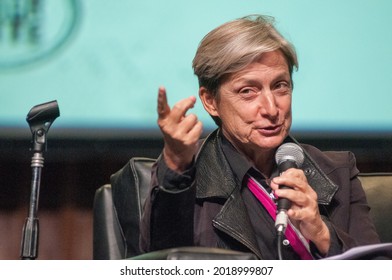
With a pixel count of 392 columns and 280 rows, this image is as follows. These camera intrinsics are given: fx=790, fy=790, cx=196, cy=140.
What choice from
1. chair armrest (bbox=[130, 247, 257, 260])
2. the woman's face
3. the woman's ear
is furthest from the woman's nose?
chair armrest (bbox=[130, 247, 257, 260])

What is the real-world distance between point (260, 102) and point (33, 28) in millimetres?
906

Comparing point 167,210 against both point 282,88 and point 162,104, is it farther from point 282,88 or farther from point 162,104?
point 282,88

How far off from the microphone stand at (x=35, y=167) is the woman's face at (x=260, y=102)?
476 mm

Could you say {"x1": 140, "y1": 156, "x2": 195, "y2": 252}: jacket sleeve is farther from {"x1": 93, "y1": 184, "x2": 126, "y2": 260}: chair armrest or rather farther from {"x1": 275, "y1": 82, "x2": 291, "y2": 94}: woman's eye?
{"x1": 275, "y1": 82, "x2": 291, "y2": 94}: woman's eye

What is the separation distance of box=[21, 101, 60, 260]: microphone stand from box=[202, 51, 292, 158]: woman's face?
476mm

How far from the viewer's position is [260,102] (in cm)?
204

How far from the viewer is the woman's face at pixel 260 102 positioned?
2020mm

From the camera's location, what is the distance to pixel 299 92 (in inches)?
103

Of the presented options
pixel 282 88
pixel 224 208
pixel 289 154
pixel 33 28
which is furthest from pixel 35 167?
pixel 33 28

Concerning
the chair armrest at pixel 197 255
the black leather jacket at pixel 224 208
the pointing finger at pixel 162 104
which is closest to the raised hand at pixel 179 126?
the pointing finger at pixel 162 104

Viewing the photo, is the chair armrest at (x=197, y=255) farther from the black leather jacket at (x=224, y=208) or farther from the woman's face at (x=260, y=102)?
the woman's face at (x=260, y=102)

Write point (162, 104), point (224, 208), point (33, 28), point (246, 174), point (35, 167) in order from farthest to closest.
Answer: point (33, 28)
point (246, 174)
point (224, 208)
point (35, 167)
point (162, 104)
